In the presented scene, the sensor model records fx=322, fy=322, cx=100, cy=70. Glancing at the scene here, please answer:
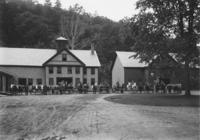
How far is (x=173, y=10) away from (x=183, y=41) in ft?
9.86

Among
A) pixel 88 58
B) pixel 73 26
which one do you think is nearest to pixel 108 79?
pixel 88 58

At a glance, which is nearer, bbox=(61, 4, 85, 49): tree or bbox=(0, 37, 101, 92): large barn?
bbox=(0, 37, 101, 92): large barn

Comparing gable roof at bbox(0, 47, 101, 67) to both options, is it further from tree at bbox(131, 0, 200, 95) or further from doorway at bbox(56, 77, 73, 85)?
tree at bbox(131, 0, 200, 95)

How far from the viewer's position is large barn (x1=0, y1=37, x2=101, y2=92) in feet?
176

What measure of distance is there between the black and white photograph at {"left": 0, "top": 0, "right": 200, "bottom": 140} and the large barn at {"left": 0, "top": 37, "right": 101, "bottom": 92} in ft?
0.53

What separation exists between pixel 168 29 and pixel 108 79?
43225 mm

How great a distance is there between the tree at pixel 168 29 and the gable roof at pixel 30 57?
89.5 ft

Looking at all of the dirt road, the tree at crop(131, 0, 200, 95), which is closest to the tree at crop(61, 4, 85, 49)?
the tree at crop(131, 0, 200, 95)

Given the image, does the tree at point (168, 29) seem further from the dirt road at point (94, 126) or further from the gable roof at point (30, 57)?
the gable roof at point (30, 57)

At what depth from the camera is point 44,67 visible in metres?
54.9

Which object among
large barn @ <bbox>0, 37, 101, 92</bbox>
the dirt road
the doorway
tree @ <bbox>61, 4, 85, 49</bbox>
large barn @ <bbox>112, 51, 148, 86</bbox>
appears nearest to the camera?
the dirt road

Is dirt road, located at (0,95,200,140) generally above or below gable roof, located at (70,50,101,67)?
below

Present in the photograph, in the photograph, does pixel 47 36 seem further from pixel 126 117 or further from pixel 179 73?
pixel 126 117

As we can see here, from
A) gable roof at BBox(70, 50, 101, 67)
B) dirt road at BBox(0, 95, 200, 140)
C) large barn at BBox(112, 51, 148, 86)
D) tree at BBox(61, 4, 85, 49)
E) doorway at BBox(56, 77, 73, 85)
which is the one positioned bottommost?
dirt road at BBox(0, 95, 200, 140)
